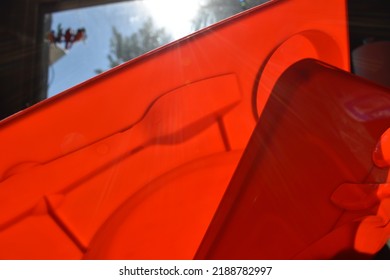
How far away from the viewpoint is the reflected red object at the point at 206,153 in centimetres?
59

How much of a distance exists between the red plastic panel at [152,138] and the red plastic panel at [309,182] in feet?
0.18

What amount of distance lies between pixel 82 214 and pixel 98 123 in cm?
18

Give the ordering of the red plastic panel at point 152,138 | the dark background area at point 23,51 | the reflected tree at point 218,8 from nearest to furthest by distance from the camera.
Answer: the red plastic panel at point 152,138 → the reflected tree at point 218,8 → the dark background area at point 23,51

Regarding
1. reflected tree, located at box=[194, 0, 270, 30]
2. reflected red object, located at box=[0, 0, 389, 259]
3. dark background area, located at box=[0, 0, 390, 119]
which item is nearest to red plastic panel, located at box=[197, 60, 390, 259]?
reflected red object, located at box=[0, 0, 389, 259]

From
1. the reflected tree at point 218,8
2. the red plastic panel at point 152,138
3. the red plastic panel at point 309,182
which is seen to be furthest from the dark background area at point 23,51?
the red plastic panel at point 309,182

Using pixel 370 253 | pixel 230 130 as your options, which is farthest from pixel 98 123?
pixel 370 253

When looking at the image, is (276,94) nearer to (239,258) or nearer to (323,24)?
(323,24)

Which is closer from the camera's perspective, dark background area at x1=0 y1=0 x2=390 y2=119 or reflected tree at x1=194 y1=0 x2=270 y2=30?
reflected tree at x1=194 y1=0 x2=270 y2=30

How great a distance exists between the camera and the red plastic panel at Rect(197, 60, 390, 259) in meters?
0.64

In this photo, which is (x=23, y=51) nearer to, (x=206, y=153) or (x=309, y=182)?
(x=206, y=153)

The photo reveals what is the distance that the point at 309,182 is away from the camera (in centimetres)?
66

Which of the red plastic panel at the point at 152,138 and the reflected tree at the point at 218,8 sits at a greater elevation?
the reflected tree at the point at 218,8

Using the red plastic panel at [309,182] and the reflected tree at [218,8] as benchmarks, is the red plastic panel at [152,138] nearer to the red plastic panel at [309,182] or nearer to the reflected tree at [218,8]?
the red plastic panel at [309,182]

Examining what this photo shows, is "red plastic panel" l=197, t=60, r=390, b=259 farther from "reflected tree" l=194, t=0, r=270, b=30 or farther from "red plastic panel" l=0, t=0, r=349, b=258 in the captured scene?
"reflected tree" l=194, t=0, r=270, b=30
